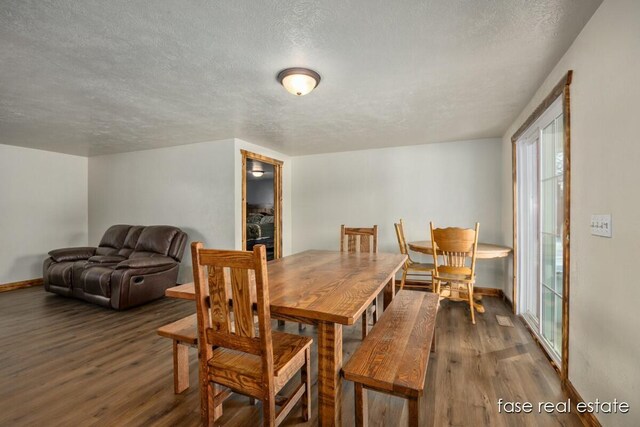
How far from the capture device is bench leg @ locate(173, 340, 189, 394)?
6.01 ft

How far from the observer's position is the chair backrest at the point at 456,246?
10.1 feet

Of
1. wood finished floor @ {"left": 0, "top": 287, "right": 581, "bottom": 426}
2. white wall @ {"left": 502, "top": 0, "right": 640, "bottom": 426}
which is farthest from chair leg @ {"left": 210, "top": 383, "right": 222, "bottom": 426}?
white wall @ {"left": 502, "top": 0, "right": 640, "bottom": 426}

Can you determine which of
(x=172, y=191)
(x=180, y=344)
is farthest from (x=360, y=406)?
(x=172, y=191)

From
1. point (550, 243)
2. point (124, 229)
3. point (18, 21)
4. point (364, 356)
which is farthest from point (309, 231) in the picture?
point (18, 21)

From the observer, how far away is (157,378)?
6.70 ft

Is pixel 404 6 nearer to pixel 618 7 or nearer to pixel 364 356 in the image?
pixel 618 7

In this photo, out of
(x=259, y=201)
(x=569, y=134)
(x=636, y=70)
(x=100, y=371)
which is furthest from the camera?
(x=259, y=201)

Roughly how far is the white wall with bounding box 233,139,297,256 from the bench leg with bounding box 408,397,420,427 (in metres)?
3.22

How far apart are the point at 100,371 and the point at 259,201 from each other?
17.4ft

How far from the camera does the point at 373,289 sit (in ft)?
5.13

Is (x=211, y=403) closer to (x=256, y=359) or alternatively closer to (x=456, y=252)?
(x=256, y=359)

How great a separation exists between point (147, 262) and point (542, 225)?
435 cm

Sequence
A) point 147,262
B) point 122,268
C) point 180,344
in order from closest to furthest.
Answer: point 180,344
point 122,268
point 147,262

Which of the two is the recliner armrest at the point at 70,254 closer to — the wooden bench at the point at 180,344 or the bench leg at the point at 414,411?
the wooden bench at the point at 180,344
